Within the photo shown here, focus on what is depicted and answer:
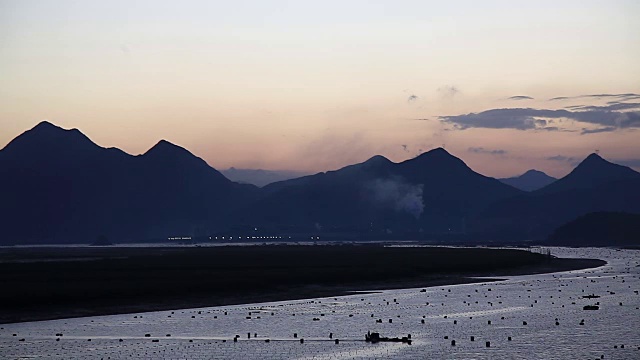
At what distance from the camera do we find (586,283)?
11325 centimetres

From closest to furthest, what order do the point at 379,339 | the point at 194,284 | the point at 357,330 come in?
the point at 379,339 < the point at 357,330 < the point at 194,284

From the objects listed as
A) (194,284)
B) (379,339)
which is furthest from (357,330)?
(194,284)

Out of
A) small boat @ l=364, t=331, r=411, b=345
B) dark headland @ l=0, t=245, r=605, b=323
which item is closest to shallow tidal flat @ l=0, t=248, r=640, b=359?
small boat @ l=364, t=331, r=411, b=345

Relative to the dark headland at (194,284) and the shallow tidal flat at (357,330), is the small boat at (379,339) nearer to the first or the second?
the shallow tidal flat at (357,330)

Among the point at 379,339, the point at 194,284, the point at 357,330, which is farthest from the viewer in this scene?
the point at 194,284

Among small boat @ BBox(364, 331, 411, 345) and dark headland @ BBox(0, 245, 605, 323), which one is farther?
dark headland @ BBox(0, 245, 605, 323)

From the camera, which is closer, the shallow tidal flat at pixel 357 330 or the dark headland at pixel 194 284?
the shallow tidal flat at pixel 357 330

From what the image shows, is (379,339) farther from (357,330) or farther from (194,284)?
(194,284)

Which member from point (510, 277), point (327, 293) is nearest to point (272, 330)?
point (327, 293)

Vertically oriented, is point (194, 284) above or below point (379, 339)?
above

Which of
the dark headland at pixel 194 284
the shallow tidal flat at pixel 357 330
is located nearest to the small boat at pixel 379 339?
the shallow tidal flat at pixel 357 330

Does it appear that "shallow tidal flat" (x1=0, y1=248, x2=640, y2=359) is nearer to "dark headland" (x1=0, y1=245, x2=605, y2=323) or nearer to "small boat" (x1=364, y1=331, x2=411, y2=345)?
"small boat" (x1=364, y1=331, x2=411, y2=345)

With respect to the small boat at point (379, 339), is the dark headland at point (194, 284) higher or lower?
higher

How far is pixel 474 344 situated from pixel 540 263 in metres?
119
